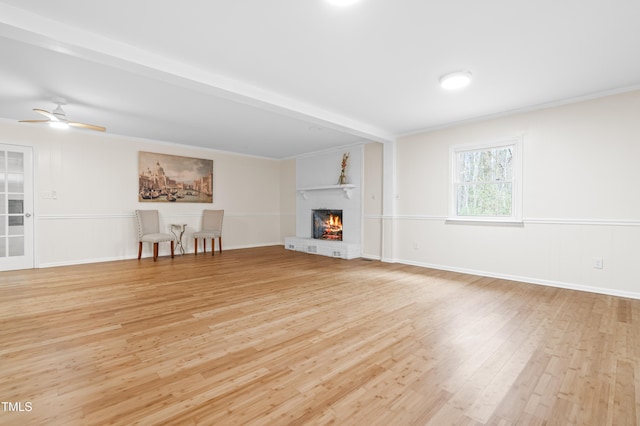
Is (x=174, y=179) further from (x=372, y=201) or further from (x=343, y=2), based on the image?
(x=343, y=2)

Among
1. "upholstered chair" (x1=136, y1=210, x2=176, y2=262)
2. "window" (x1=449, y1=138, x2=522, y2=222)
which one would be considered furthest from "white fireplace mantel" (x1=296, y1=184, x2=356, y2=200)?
"upholstered chair" (x1=136, y1=210, x2=176, y2=262)

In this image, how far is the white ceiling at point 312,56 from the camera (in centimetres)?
220

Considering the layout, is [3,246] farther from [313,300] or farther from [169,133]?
[313,300]

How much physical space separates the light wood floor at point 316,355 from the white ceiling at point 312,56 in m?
2.34

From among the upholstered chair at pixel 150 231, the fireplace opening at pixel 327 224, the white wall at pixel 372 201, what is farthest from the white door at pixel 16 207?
the white wall at pixel 372 201

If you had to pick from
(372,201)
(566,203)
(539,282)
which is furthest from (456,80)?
(372,201)

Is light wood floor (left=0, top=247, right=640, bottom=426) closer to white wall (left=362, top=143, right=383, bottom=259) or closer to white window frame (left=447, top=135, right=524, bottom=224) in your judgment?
white window frame (left=447, top=135, right=524, bottom=224)

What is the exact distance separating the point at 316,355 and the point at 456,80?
9.96 ft

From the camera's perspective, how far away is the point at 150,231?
600 centimetres

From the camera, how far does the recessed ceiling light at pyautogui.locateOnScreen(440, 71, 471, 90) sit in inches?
123

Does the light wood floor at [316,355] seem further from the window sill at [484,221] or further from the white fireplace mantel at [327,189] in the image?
the white fireplace mantel at [327,189]

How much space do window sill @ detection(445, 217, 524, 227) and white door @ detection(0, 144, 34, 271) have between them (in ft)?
23.2

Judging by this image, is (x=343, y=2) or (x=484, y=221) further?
(x=484, y=221)

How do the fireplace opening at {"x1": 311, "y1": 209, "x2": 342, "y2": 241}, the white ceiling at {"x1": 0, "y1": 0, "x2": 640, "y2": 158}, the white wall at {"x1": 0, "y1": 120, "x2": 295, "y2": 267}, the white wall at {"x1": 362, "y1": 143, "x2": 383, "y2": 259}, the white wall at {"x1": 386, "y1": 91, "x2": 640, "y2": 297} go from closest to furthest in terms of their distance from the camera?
1. the white ceiling at {"x1": 0, "y1": 0, "x2": 640, "y2": 158}
2. the white wall at {"x1": 386, "y1": 91, "x2": 640, "y2": 297}
3. the white wall at {"x1": 0, "y1": 120, "x2": 295, "y2": 267}
4. the white wall at {"x1": 362, "y1": 143, "x2": 383, "y2": 259}
5. the fireplace opening at {"x1": 311, "y1": 209, "x2": 342, "y2": 241}
